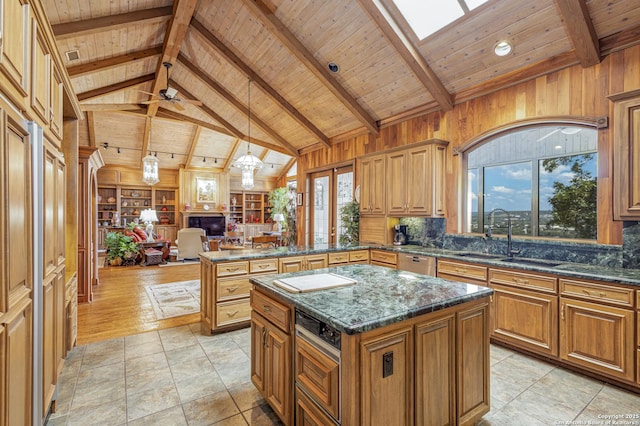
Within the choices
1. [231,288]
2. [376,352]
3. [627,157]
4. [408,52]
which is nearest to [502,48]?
[408,52]

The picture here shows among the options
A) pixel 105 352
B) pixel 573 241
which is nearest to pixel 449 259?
pixel 573 241

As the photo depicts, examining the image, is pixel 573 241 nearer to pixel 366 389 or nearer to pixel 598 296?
pixel 598 296

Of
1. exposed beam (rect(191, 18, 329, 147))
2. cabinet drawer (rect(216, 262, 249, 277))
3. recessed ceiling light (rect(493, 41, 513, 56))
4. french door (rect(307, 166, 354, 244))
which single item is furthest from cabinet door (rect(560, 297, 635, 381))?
exposed beam (rect(191, 18, 329, 147))

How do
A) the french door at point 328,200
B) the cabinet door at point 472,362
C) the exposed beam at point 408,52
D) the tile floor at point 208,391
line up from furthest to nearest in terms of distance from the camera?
1. the french door at point 328,200
2. the exposed beam at point 408,52
3. the tile floor at point 208,391
4. the cabinet door at point 472,362

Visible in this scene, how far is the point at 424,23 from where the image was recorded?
3.67m

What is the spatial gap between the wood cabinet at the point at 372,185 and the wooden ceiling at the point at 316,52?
2.51 feet

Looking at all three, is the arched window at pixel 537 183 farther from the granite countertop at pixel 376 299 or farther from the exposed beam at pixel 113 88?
the exposed beam at pixel 113 88

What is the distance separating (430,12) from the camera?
3520 millimetres

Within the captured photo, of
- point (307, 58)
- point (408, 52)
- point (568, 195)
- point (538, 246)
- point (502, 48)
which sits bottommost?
point (538, 246)

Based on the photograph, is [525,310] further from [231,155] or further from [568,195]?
[231,155]

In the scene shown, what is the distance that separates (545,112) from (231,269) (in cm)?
403

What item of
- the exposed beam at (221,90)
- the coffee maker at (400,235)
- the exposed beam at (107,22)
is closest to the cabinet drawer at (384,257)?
the coffee maker at (400,235)

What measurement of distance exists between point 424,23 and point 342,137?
2.88m

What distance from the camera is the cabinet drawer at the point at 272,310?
1.87 metres
